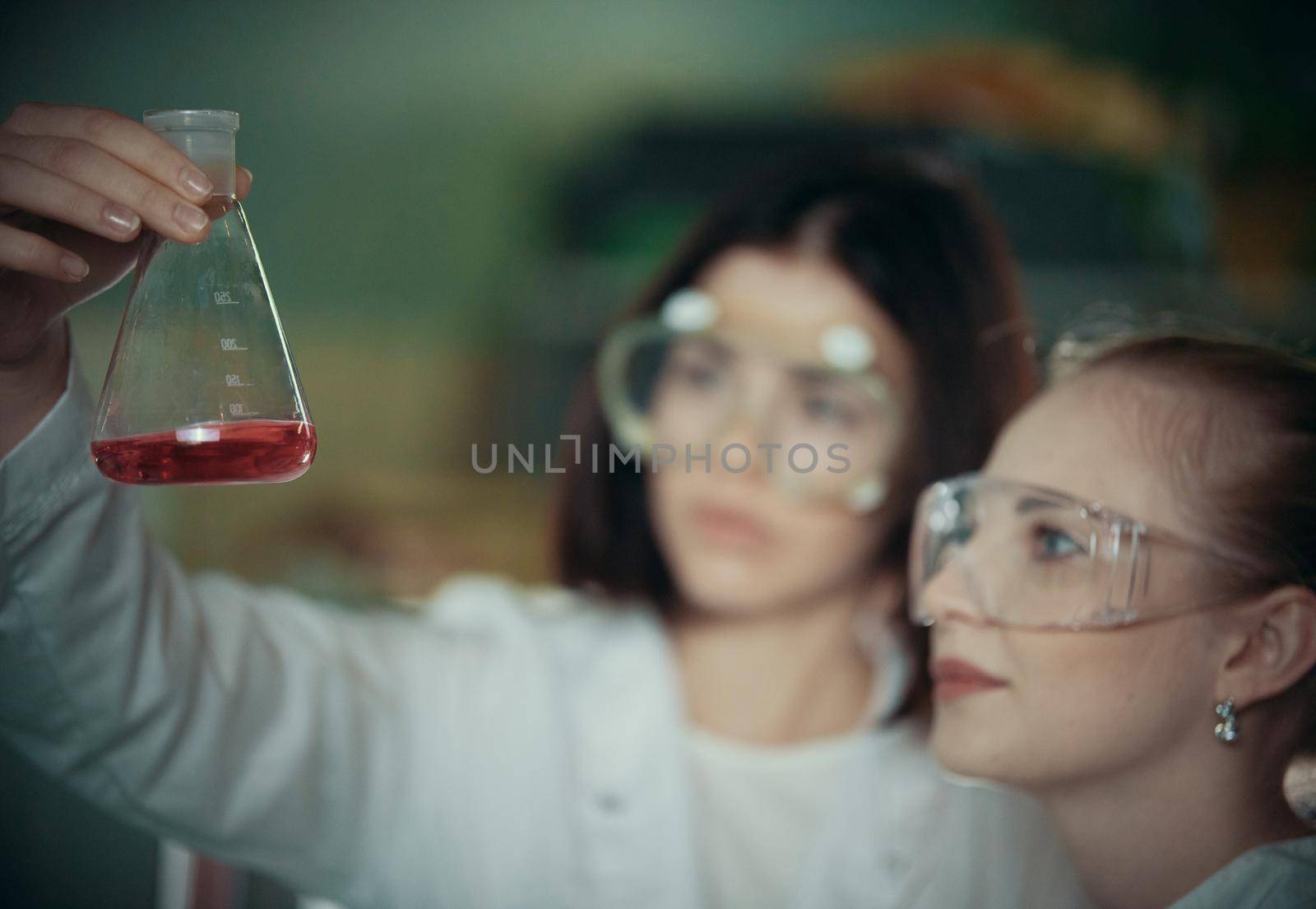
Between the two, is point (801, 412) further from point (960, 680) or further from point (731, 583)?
point (960, 680)

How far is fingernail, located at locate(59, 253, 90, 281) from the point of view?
1.99 feet

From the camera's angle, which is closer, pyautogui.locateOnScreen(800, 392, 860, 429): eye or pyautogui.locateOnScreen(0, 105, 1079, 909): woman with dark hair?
pyautogui.locateOnScreen(0, 105, 1079, 909): woman with dark hair

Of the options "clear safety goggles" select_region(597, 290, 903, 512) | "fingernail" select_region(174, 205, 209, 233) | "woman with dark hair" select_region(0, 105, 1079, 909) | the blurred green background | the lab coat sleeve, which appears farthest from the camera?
the blurred green background

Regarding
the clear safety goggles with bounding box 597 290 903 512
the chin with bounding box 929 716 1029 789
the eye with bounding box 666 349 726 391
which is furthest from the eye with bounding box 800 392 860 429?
the chin with bounding box 929 716 1029 789

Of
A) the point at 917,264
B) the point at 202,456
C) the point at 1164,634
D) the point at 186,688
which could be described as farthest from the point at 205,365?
the point at 917,264

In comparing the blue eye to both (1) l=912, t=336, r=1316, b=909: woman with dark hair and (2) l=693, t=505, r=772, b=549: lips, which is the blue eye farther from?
(2) l=693, t=505, r=772, b=549: lips

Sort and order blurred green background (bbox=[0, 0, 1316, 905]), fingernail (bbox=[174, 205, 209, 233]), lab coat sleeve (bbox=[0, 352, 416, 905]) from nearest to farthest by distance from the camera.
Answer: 1. fingernail (bbox=[174, 205, 209, 233])
2. lab coat sleeve (bbox=[0, 352, 416, 905])
3. blurred green background (bbox=[0, 0, 1316, 905])

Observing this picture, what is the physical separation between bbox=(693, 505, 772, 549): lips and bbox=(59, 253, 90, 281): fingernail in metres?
0.72

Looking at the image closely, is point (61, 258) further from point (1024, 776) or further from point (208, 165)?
point (1024, 776)

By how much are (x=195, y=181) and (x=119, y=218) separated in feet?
0.15

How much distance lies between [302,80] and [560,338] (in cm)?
79

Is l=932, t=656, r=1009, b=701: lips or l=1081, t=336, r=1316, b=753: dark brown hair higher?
l=1081, t=336, r=1316, b=753: dark brown hair

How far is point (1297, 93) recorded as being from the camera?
2.14 m

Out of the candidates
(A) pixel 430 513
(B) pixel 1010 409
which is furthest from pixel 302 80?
(B) pixel 1010 409
